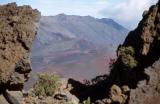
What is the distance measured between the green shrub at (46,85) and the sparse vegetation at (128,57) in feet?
15.3

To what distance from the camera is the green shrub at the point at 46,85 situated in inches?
1153

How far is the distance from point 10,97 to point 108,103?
372 inches

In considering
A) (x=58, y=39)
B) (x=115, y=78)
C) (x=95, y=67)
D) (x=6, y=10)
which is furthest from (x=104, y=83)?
(x=58, y=39)

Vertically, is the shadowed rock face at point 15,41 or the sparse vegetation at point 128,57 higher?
the shadowed rock face at point 15,41

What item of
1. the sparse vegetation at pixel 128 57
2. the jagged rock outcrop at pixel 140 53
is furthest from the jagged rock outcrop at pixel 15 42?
the sparse vegetation at pixel 128 57

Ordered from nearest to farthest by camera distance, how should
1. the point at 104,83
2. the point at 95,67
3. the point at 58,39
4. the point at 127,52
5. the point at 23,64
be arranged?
the point at 23,64
the point at 127,52
the point at 104,83
the point at 95,67
the point at 58,39

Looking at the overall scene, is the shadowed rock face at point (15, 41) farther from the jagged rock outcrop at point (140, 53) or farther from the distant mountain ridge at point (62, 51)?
the distant mountain ridge at point (62, 51)

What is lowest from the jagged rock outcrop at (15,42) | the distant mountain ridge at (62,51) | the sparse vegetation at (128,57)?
the distant mountain ridge at (62,51)

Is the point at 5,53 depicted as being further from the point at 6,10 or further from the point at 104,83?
the point at 104,83

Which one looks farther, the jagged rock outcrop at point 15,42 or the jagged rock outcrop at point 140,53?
the jagged rock outcrop at point 140,53

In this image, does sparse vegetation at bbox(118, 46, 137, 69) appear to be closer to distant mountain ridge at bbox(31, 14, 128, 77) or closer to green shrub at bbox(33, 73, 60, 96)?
green shrub at bbox(33, 73, 60, 96)

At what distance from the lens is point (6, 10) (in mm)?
21453

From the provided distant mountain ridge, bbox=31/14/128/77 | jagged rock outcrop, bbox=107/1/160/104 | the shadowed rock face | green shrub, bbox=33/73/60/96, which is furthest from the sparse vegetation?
distant mountain ridge, bbox=31/14/128/77

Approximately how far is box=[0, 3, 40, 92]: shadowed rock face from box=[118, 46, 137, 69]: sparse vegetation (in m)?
11.8
